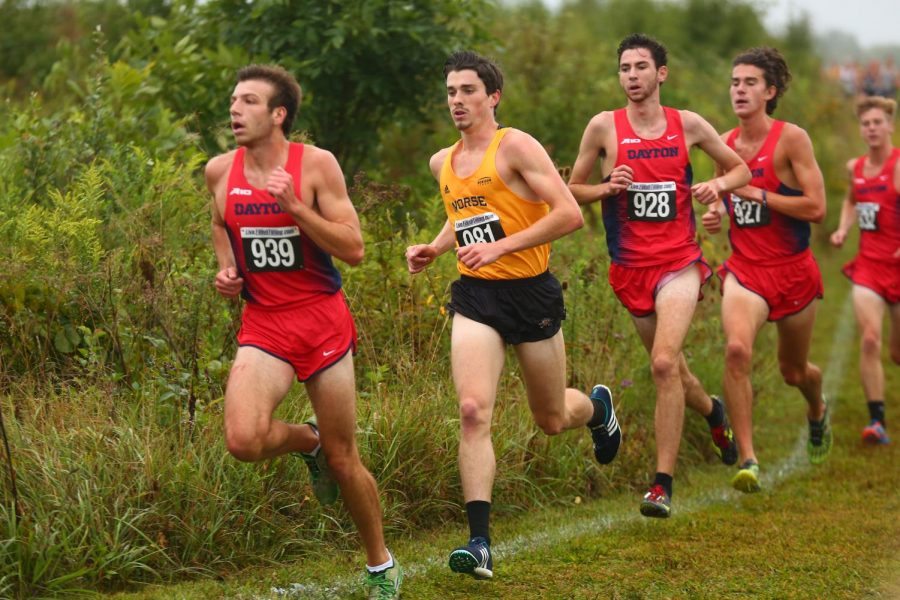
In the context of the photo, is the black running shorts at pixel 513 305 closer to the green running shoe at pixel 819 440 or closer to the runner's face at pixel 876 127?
the green running shoe at pixel 819 440

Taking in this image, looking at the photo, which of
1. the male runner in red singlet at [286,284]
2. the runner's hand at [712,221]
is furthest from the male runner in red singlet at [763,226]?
the male runner in red singlet at [286,284]

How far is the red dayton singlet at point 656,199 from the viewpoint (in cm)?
718

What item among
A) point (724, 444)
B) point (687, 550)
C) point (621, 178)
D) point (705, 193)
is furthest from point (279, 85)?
point (724, 444)

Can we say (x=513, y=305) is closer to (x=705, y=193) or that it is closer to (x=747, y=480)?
(x=705, y=193)

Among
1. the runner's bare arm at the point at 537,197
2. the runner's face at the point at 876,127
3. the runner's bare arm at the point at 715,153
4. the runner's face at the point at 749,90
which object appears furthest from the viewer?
the runner's face at the point at 876,127

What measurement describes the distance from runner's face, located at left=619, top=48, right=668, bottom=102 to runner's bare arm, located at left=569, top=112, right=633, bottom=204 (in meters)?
0.21

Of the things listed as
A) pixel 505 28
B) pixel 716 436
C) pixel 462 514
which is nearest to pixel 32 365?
pixel 462 514

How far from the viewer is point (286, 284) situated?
18.4 ft

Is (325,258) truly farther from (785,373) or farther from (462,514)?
(785,373)

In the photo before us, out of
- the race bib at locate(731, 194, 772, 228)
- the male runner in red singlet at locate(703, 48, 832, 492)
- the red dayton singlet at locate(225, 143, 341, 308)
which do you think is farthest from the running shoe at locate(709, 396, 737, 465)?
the red dayton singlet at locate(225, 143, 341, 308)

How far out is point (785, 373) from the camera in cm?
875

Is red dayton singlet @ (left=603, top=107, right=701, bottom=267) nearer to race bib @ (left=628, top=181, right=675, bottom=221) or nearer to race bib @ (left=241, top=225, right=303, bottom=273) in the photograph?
race bib @ (left=628, top=181, right=675, bottom=221)

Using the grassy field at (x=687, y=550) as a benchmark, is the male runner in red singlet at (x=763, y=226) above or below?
above

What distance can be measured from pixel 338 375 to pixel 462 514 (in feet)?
6.80
